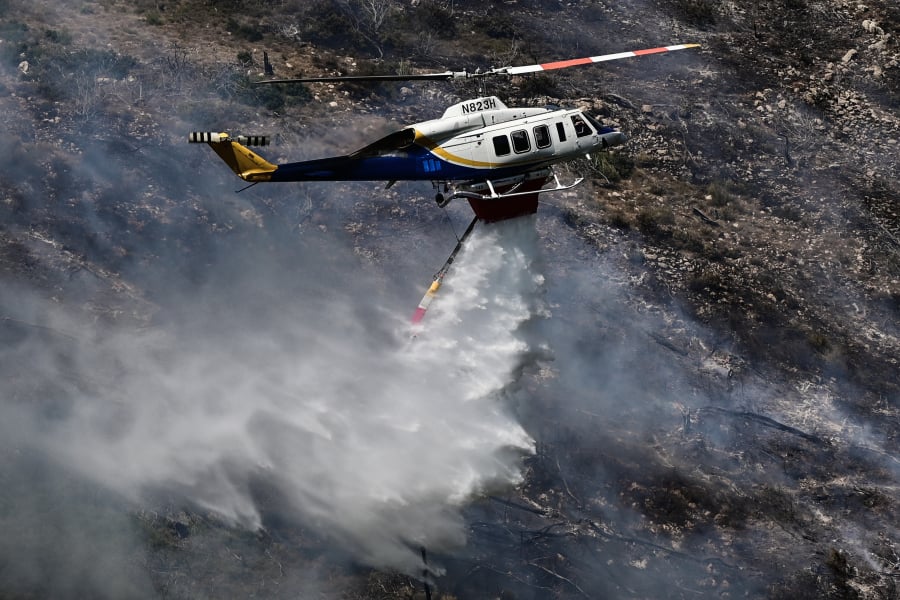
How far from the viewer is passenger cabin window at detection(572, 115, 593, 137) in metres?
29.1

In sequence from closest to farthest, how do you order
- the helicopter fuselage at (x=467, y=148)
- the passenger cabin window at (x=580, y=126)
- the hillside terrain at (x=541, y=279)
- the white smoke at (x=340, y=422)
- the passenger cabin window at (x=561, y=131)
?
the helicopter fuselage at (x=467, y=148), the passenger cabin window at (x=561, y=131), the passenger cabin window at (x=580, y=126), the hillside terrain at (x=541, y=279), the white smoke at (x=340, y=422)

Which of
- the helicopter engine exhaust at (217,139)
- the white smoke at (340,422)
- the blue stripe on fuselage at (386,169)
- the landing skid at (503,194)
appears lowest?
the white smoke at (340,422)

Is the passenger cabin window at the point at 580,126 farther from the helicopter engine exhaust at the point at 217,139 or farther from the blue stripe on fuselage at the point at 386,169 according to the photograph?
the helicopter engine exhaust at the point at 217,139

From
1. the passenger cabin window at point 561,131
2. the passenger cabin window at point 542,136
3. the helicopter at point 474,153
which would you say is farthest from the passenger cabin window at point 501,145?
the passenger cabin window at point 561,131

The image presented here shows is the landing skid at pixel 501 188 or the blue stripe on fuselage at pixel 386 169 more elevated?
the blue stripe on fuselage at pixel 386 169

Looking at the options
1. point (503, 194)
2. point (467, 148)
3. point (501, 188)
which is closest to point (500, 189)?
point (501, 188)

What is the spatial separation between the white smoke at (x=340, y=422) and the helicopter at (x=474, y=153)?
2.10 meters

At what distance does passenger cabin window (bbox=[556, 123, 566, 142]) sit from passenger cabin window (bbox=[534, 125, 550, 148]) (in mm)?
328

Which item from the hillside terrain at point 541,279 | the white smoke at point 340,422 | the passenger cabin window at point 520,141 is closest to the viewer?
the passenger cabin window at point 520,141

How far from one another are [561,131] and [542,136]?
0.65 metres

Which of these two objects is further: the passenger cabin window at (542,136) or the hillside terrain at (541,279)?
the hillside terrain at (541,279)

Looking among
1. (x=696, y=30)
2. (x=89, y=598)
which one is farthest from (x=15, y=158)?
(x=696, y=30)

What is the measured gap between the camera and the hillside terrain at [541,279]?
29891 mm

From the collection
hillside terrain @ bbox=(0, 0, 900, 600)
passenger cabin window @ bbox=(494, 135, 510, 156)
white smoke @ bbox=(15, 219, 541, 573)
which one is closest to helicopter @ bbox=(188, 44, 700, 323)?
passenger cabin window @ bbox=(494, 135, 510, 156)
